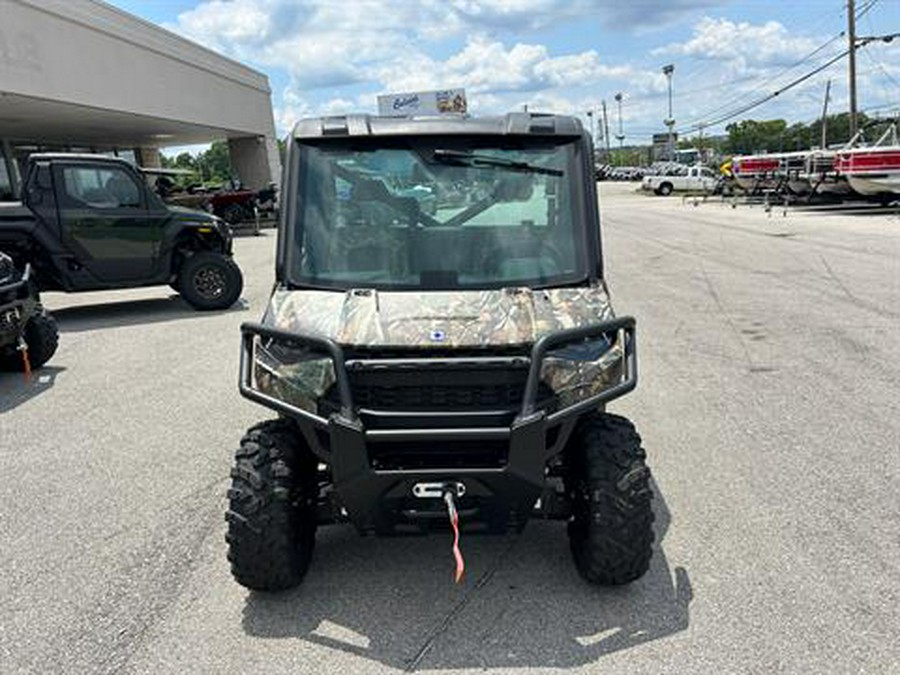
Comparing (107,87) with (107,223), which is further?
(107,87)

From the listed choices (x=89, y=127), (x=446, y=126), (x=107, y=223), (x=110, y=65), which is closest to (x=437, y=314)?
(x=446, y=126)

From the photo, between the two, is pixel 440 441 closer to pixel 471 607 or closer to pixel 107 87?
pixel 471 607

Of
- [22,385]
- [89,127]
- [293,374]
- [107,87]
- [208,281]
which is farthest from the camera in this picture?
[89,127]

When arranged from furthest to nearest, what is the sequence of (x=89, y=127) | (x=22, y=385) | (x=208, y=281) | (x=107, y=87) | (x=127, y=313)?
(x=89, y=127) → (x=107, y=87) → (x=127, y=313) → (x=208, y=281) → (x=22, y=385)

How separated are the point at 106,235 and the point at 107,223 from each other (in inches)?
6.4

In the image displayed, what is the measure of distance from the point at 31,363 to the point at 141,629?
572 centimetres

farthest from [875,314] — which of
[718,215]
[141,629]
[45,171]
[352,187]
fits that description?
[718,215]

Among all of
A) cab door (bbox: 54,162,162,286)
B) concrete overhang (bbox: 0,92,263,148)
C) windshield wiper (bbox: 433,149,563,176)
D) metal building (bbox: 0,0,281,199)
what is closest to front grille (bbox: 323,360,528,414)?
windshield wiper (bbox: 433,149,563,176)

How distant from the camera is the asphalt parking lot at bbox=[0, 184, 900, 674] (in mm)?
3107

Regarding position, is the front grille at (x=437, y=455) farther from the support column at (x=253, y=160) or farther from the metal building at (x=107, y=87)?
the support column at (x=253, y=160)

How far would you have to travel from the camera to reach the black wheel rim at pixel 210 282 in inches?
450

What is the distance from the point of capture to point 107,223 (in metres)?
10.7

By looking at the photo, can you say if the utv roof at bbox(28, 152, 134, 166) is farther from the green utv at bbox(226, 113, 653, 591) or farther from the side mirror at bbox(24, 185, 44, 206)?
the green utv at bbox(226, 113, 653, 591)

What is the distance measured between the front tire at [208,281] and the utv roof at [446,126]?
8181 millimetres
